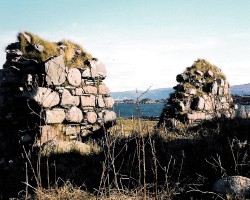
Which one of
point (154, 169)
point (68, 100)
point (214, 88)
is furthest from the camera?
point (214, 88)

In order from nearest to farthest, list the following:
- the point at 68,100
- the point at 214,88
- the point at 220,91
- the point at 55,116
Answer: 1. the point at 55,116
2. the point at 68,100
3. the point at 214,88
4. the point at 220,91

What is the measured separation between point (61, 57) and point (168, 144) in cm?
302

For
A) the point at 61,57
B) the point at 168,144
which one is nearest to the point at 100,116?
the point at 61,57

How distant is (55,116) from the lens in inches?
274

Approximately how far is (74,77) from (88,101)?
0.65 meters

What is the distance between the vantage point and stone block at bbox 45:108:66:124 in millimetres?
6800

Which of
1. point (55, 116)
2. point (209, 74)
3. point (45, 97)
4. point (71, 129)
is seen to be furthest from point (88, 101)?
point (209, 74)

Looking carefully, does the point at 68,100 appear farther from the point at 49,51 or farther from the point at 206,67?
the point at 206,67

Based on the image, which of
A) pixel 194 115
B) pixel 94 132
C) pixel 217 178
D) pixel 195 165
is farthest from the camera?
pixel 194 115

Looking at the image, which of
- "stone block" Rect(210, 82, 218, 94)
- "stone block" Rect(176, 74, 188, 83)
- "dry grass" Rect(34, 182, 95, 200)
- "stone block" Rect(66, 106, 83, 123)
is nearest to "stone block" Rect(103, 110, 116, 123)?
"stone block" Rect(66, 106, 83, 123)

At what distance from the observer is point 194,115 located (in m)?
10.3

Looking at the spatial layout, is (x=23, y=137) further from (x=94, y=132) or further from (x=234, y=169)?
(x=234, y=169)

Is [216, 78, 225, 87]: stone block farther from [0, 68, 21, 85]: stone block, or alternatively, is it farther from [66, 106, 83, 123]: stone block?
[0, 68, 21, 85]: stone block

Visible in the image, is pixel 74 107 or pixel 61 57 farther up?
pixel 61 57
